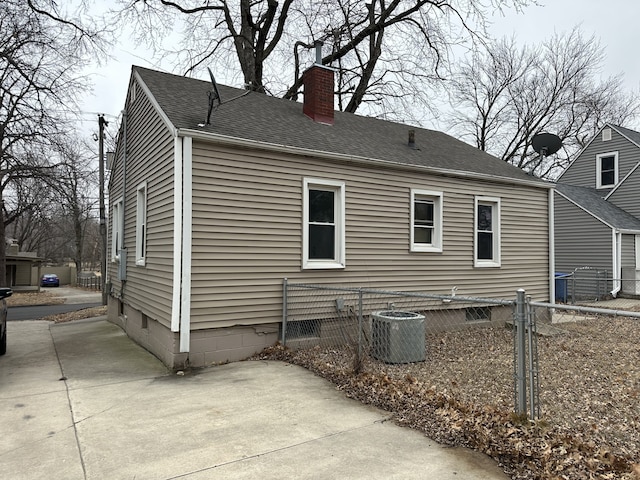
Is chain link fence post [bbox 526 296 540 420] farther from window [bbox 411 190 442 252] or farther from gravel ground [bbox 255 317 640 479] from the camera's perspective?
window [bbox 411 190 442 252]

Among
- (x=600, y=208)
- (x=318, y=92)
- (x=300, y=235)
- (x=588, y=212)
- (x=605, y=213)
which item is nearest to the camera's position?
(x=300, y=235)

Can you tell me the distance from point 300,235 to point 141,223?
3.44 metres

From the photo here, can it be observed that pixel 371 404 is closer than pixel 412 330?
Yes

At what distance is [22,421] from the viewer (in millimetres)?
4480

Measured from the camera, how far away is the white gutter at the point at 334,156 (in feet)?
22.0

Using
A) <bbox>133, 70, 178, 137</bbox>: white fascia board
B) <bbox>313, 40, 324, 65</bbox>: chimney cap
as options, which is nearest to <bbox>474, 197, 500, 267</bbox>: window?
<bbox>313, 40, 324, 65</bbox>: chimney cap

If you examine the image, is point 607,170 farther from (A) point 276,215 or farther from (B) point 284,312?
(B) point 284,312

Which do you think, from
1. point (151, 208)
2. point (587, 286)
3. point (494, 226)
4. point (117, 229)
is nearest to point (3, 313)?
point (151, 208)

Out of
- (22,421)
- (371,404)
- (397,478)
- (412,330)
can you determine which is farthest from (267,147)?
(397,478)

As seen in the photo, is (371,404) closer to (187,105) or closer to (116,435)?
(116,435)

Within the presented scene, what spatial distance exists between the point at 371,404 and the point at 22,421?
3.62m

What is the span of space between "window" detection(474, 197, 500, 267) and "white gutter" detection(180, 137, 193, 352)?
6666mm

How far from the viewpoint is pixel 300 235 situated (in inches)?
304

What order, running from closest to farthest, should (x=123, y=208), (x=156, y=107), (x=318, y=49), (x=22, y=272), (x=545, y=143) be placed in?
(x=156, y=107) → (x=318, y=49) → (x=123, y=208) → (x=545, y=143) → (x=22, y=272)
